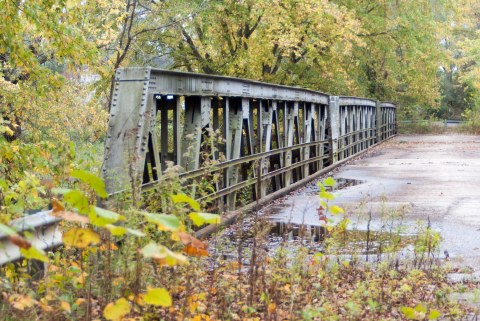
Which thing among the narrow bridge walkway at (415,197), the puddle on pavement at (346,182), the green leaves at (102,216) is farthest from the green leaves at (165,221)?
the puddle on pavement at (346,182)

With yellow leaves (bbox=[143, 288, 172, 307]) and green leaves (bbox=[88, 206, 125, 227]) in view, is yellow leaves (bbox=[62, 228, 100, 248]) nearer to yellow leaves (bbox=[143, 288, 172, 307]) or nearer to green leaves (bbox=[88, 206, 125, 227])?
green leaves (bbox=[88, 206, 125, 227])

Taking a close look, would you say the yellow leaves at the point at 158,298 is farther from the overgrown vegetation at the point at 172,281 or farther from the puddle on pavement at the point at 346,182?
the puddle on pavement at the point at 346,182

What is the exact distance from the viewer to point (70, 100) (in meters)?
20.8

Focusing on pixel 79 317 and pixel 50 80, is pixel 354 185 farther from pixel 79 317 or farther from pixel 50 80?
pixel 79 317

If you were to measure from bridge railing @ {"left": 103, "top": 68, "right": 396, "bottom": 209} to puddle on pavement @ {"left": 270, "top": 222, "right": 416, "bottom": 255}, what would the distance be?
35.6 inches

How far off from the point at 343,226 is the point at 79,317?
3637mm

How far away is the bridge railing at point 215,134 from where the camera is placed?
8.21 meters

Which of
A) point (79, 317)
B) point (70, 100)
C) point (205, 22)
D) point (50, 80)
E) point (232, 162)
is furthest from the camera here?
point (205, 22)

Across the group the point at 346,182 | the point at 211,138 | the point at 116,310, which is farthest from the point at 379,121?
the point at 116,310

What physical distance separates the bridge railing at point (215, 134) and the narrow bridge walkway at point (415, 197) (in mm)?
810

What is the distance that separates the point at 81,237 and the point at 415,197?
12.6m

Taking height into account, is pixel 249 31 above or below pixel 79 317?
above

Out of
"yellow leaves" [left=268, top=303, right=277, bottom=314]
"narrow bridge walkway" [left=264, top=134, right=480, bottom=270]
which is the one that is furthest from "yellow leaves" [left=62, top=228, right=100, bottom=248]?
"narrow bridge walkway" [left=264, top=134, right=480, bottom=270]

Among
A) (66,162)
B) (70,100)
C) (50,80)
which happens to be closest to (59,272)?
(66,162)
